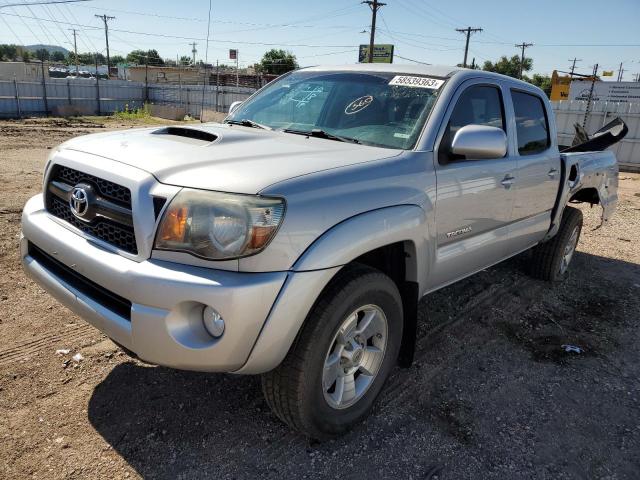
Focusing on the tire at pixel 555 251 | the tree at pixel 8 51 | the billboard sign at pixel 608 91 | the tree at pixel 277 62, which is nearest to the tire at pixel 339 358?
the tire at pixel 555 251

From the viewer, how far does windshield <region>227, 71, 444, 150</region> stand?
303cm

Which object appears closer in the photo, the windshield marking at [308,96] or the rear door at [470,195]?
the rear door at [470,195]

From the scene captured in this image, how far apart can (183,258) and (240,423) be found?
111 centimetres

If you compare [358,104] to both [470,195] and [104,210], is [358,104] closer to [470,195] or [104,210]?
[470,195]

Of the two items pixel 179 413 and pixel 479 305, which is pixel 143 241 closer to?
pixel 179 413

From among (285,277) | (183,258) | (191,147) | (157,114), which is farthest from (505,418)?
(157,114)

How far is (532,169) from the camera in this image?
12.8ft

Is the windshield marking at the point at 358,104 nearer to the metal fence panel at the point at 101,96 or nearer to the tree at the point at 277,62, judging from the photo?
the metal fence panel at the point at 101,96

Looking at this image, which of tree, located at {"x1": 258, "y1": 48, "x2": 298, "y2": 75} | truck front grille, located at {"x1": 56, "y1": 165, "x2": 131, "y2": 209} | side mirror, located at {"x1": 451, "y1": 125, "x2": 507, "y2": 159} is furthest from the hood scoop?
tree, located at {"x1": 258, "y1": 48, "x2": 298, "y2": 75}

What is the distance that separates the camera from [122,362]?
3.18 m

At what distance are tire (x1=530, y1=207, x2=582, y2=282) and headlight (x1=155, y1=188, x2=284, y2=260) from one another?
3901mm

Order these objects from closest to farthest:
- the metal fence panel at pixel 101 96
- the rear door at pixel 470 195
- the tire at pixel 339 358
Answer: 1. the tire at pixel 339 358
2. the rear door at pixel 470 195
3. the metal fence panel at pixel 101 96

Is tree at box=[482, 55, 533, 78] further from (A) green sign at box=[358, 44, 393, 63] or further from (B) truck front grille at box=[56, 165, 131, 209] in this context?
(B) truck front grille at box=[56, 165, 131, 209]

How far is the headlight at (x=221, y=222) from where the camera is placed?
80.3 inches
